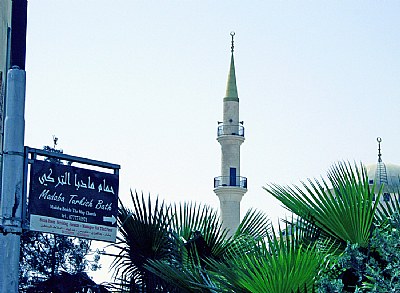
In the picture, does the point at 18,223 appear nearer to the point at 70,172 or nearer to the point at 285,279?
the point at 70,172

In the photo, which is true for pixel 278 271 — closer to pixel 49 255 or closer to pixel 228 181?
pixel 49 255

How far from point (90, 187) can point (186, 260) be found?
647 centimetres

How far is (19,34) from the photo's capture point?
18.6 feet

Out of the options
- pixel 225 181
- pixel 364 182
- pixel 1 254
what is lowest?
pixel 1 254

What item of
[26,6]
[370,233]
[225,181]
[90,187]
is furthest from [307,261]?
[225,181]

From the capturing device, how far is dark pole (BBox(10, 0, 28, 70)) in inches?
214

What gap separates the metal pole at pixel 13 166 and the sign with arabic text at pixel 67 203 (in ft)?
1.35

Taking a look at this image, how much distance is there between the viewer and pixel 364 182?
9422mm

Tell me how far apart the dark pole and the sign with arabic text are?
636 millimetres

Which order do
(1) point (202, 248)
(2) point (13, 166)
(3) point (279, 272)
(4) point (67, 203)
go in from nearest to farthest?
(2) point (13, 166), (4) point (67, 203), (3) point (279, 272), (1) point (202, 248)

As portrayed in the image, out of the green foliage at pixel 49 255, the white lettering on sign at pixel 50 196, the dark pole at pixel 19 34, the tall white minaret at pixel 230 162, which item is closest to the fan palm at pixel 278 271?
the white lettering on sign at pixel 50 196

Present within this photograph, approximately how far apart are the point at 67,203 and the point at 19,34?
1.12 metres

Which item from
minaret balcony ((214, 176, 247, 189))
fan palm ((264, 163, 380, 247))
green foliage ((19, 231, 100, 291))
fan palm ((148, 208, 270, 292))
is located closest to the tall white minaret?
minaret balcony ((214, 176, 247, 189))

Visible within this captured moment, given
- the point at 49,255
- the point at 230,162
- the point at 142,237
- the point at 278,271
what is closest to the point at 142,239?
the point at 142,237
